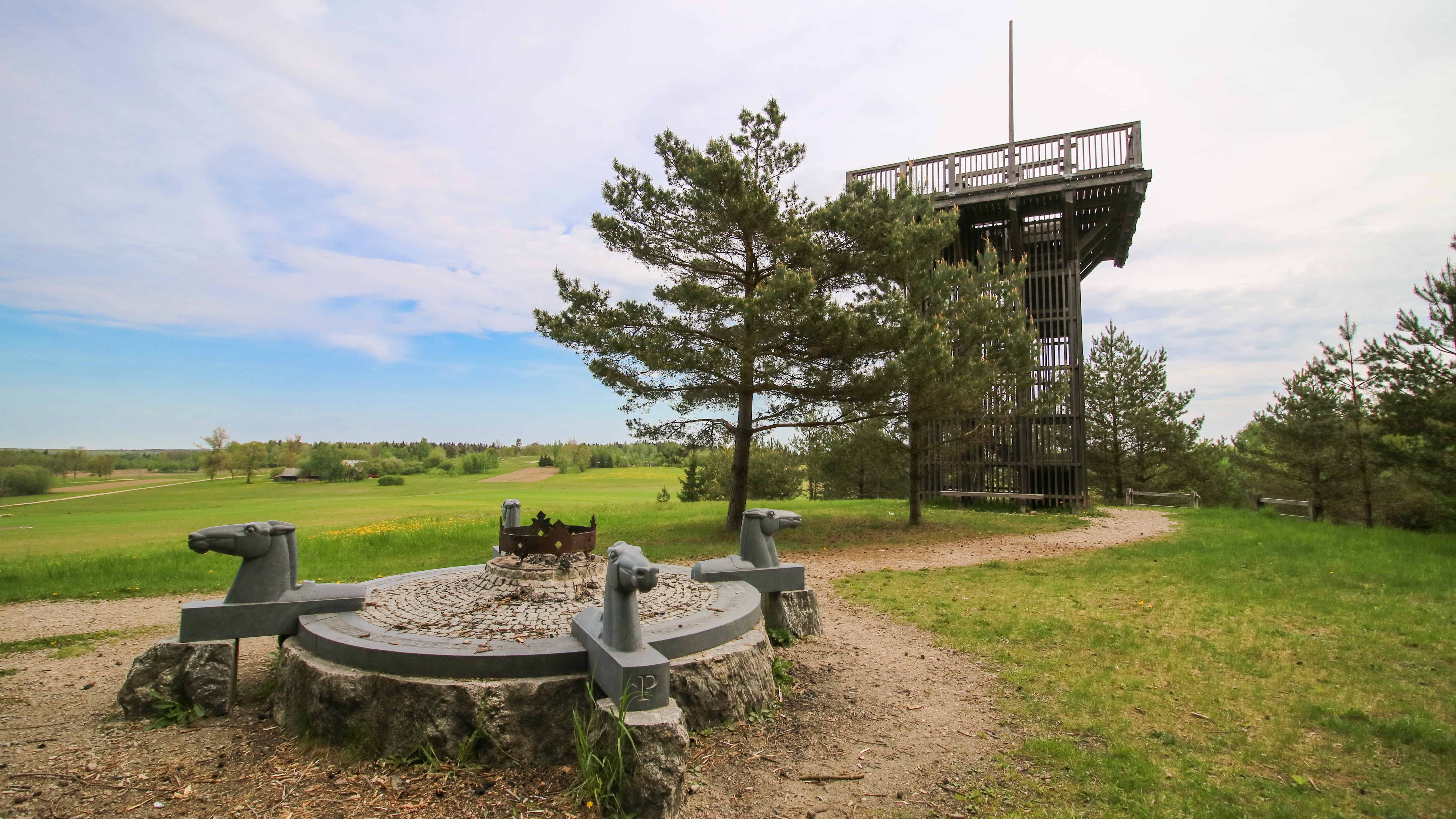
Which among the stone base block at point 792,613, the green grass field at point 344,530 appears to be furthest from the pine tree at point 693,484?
the stone base block at point 792,613

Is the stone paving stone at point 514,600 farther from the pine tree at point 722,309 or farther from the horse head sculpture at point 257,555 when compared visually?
the pine tree at point 722,309

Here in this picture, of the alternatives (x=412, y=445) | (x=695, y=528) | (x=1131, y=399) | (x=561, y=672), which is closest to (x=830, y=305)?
(x=695, y=528)

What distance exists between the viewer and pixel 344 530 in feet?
44.4

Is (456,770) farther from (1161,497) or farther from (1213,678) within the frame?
(1161,497)

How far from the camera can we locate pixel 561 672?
3.46 meters

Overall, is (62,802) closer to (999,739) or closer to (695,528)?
(999,739)

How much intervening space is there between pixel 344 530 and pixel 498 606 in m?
11.1

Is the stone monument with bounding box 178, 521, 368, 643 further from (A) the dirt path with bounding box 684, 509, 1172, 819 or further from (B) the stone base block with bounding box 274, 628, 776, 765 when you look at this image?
(A) the dirt path with bounding box 684, 509, 1172, 819

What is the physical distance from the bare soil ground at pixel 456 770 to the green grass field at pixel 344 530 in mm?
4470

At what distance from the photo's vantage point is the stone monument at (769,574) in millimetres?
5414

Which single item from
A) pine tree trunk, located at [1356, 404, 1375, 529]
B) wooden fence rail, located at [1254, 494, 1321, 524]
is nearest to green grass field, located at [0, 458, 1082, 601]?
wooden fence rail, located at [1254, 494, 1321, 524]

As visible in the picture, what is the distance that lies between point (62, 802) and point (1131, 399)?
78.4 feet

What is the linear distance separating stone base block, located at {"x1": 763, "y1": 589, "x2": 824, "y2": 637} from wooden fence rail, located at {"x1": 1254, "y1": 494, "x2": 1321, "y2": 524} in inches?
542

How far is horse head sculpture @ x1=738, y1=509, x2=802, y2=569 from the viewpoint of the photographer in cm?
548
